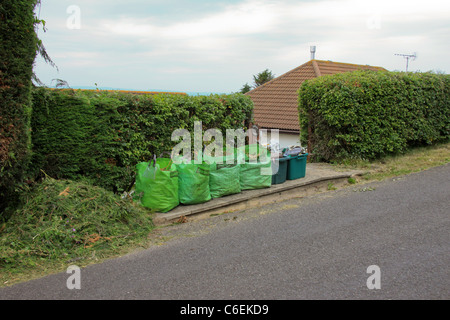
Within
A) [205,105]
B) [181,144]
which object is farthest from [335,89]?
[181,144]

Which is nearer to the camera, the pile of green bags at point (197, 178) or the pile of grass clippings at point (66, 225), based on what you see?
the pile of grass clippings at point (66, 225)

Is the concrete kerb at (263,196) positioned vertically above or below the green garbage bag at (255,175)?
below

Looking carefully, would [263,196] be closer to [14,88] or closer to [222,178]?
[222,178]

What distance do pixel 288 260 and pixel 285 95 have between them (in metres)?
17.1

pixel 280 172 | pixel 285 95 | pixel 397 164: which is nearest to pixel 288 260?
pixel 280 172

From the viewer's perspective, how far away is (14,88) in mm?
5453

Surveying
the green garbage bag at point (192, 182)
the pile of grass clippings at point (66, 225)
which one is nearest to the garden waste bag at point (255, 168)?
the green garbage bag at point (192, 182)

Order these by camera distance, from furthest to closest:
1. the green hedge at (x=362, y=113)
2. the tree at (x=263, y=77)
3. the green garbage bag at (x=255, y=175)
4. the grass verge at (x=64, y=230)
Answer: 1. the tree at (x=263, y=77)
2. the green hedge at (x=362, y=113)
3. the green garbage bag at (x=255, y=175)
4. the grass verge at (x=64, y=230)

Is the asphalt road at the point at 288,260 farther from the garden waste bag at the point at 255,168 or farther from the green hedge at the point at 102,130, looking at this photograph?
the green hedge at the point at 102,130

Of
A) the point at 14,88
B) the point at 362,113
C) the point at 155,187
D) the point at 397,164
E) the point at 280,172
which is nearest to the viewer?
the point at 14,88

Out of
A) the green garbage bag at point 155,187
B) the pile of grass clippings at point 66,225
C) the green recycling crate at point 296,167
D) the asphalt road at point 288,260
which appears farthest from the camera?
the green recycling crate at point 296,167

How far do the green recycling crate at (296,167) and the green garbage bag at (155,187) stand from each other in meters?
3.40

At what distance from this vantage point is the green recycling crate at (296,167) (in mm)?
9539

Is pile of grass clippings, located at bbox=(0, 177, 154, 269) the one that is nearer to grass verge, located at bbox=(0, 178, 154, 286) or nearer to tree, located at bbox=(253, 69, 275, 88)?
grass verge, located at bbox=(0, 178, 154, 286)
